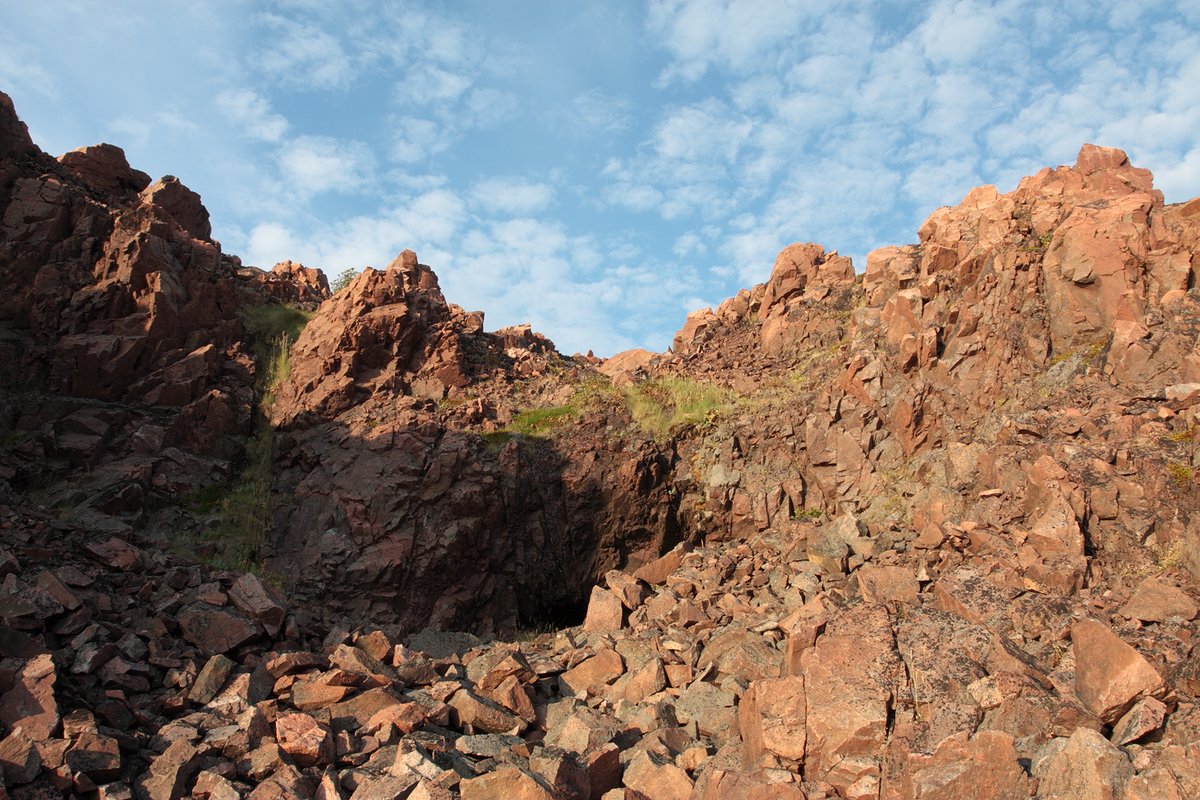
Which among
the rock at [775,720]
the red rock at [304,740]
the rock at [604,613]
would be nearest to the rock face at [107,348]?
the red rock at [304,740]

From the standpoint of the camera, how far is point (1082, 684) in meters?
7.11

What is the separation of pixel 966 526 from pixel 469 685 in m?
6.04

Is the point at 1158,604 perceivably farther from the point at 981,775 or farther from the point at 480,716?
the point at 480,716

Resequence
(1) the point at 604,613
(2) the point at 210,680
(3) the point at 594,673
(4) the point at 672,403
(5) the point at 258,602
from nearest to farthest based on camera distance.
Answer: (2) the point at 210,680, (5) the point at 258,602, (3) the point at 594,673, (1) the point at 604,613, (4) the point at 672,403

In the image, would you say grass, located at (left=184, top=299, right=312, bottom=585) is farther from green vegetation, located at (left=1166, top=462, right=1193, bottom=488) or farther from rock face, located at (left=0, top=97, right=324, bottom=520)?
green vegetation, located at (left=1166, top=462, right=1193, bottom=488)

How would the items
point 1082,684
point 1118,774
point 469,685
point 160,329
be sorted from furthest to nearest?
point 160,329 < point 469,685 < point 1082,684 < point 1118,774

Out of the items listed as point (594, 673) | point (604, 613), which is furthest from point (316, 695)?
point (604, 613)

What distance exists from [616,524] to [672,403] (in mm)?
2671

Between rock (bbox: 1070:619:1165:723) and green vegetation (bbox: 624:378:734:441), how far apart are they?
7880 millimetres

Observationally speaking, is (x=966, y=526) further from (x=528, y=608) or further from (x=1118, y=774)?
(x=528, y=608)

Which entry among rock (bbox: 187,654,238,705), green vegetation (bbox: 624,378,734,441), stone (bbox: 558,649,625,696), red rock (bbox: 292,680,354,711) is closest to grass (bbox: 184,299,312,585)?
rock (bbox: 187,654,238,705)

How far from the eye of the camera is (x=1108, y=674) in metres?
6.86

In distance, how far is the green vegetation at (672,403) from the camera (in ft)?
48.0

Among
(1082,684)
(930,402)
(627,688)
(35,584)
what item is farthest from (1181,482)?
(35,584)
